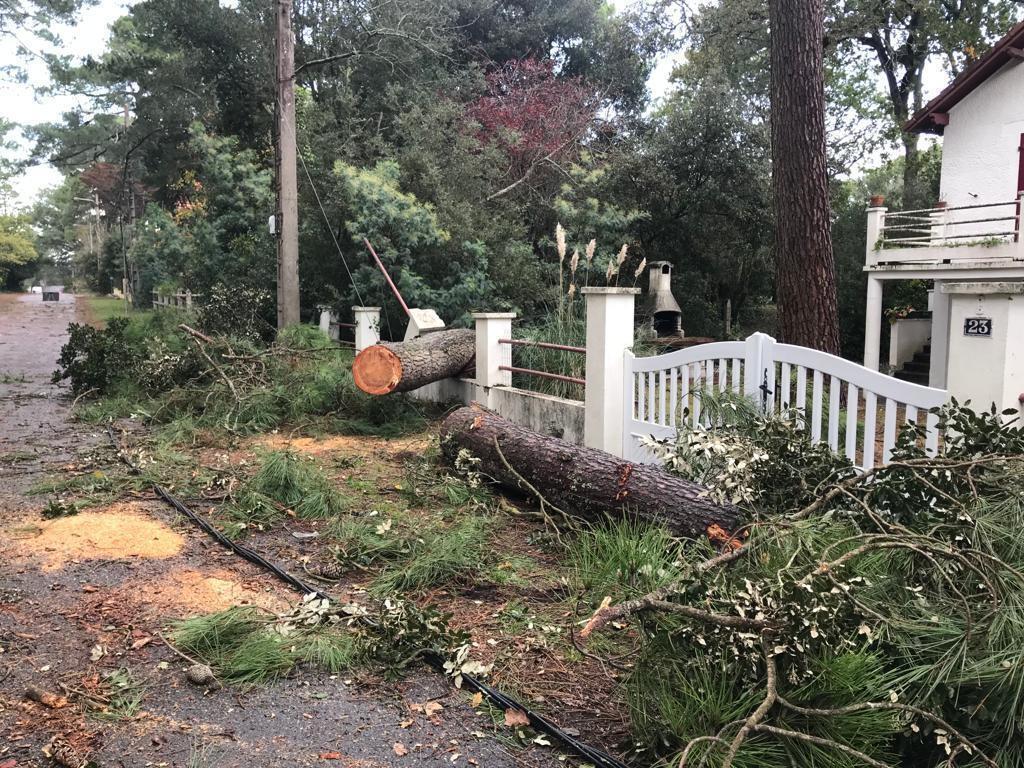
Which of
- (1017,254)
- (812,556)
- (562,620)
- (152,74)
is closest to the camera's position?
(812,556)

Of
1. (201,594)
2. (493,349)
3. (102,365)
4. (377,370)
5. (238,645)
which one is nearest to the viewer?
(238,645)

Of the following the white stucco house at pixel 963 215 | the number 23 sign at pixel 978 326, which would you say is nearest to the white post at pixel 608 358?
the number 23 sign at pixel 978 326

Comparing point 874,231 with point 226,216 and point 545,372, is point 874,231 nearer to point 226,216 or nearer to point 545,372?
point 545,372

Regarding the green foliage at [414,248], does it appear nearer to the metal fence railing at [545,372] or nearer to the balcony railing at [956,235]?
the metal fence railing at [545,372]

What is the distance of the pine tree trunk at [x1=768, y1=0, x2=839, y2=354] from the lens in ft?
24.3

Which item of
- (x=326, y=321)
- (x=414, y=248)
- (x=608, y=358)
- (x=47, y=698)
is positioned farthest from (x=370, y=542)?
(x=326, y=321)

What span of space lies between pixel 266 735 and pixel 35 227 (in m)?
97.1

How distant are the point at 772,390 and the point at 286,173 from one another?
29.4ft

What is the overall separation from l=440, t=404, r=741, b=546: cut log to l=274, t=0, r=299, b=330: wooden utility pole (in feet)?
19.8

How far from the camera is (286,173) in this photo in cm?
1177

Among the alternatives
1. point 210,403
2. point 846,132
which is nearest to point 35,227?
point 846,132

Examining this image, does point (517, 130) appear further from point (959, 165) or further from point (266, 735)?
point (266, 735)

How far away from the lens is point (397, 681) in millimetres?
3342

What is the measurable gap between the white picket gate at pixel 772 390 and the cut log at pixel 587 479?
2.23ft
